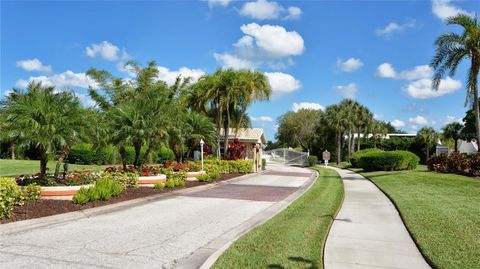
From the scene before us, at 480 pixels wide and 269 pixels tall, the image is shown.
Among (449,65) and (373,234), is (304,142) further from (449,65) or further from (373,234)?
(373,234)

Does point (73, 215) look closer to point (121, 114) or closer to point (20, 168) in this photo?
point (121, 114)

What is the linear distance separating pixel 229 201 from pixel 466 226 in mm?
6955

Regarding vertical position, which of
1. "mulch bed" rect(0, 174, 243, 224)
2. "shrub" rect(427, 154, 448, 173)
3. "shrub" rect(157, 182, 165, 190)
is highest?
"shrub" rect(427, 154, 448, 173)

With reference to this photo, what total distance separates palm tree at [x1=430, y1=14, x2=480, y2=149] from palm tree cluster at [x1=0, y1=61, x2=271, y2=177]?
12.9 m

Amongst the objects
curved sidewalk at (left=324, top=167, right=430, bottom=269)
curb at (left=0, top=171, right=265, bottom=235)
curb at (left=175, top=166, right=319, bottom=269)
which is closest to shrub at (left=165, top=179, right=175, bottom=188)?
curb at (left=0, top=171, right=265, bottom=235)

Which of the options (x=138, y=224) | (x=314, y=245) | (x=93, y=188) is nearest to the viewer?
(x=314, y=245)

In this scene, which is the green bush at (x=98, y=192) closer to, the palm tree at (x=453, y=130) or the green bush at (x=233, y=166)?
the green bush at (x=233, y=166)

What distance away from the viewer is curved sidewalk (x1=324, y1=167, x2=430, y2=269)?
5.74 m

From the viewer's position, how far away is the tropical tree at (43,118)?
1062 cm

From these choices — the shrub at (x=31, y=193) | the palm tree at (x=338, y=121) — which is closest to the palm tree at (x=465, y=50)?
the shrub at (x=31, y=193)

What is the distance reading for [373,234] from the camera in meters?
7.65

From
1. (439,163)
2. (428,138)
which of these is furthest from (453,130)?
(439,163)

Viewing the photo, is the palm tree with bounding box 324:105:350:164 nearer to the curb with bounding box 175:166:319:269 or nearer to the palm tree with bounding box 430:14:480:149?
the palm tree with bounding box 430:14:480:149

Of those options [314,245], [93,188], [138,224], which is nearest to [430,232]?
[314,245]
